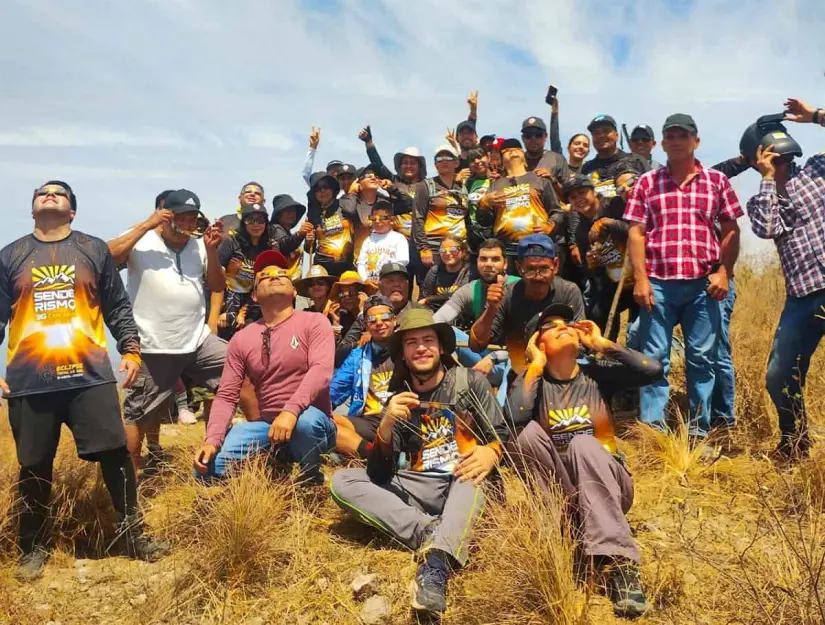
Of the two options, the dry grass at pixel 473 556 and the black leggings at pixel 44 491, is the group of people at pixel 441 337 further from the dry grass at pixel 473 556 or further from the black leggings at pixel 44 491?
the dry grass at pixel 473 556

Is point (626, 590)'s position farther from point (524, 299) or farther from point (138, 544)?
point (138, 544)

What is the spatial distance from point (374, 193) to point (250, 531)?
5564 mm

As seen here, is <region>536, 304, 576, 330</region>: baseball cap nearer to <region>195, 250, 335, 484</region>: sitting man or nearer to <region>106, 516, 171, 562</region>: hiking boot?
<region>195, 250, 335, 484</region>: sitting man

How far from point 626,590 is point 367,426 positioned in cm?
287

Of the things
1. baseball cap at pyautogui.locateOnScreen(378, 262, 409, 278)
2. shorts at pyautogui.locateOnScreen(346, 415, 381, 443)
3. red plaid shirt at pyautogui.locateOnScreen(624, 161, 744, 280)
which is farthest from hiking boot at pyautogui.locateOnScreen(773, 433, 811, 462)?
baseball cap at pyautogui.locateOnScreen(378, 262, 409, 278)

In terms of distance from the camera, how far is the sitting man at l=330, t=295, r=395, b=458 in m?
5.50

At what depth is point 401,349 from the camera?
441 cm

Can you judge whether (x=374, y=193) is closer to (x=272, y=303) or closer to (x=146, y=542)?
(x=272, y=303)

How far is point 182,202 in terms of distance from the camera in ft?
18.4

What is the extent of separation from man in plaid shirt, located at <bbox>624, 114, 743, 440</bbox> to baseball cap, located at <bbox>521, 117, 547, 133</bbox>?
290 centimetres

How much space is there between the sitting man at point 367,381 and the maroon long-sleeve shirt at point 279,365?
0.54 metres

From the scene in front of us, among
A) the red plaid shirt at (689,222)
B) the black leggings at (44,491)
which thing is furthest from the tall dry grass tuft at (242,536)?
the red plaid shirt at (689,222)

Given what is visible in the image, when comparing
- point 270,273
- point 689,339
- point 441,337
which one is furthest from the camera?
point 689,339

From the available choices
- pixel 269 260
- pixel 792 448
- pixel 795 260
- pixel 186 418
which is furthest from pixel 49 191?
pixel 792 448
